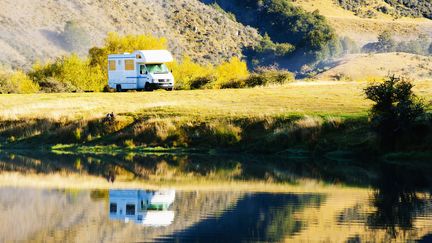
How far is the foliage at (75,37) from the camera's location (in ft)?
398

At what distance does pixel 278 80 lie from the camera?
6662 cm

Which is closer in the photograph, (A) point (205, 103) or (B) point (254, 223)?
(B) point (254, 223)

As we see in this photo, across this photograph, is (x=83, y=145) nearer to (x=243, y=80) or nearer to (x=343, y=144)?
(x=343, y=144)

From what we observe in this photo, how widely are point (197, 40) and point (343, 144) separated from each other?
102330mm

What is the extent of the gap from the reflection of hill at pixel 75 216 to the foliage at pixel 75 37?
306 ft

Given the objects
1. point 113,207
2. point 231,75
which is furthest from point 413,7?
point 113,207

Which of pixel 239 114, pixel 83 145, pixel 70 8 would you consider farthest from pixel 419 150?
pixel 70 8

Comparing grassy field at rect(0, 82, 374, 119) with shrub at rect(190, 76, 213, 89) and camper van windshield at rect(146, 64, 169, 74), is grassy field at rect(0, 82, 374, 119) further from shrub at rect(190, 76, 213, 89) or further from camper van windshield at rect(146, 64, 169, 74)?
shrub at rect(190, 76, 213, 89)

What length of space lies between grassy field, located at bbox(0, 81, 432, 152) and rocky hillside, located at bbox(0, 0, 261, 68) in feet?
214

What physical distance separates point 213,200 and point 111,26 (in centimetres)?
10578

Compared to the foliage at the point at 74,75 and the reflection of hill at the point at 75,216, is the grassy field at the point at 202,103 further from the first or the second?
the reflection of hill at the point at 75,216

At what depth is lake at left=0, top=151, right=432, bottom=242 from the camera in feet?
68.5

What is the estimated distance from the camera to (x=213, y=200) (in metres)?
26.4

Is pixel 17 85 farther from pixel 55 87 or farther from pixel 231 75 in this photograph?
pixel 231 75
